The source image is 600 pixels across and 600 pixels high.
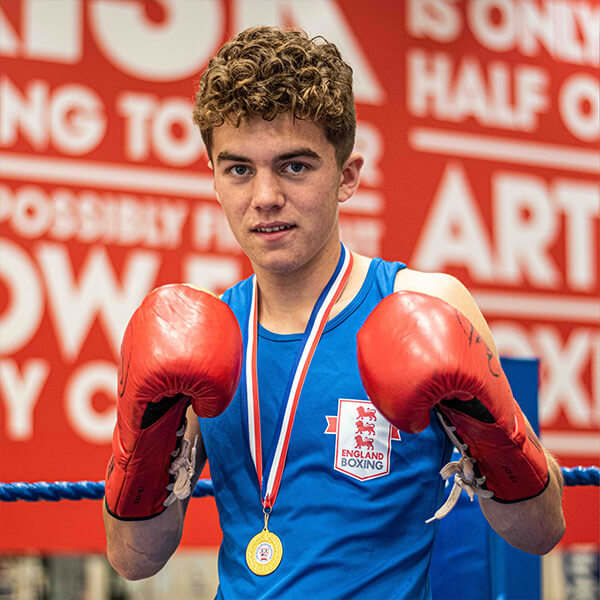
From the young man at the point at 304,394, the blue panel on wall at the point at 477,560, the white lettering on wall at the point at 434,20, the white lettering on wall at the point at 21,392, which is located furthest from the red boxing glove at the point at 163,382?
the white lettering on wall at the point at 434,20

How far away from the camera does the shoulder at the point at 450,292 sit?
1195 millimetres

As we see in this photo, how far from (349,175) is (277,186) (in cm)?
20

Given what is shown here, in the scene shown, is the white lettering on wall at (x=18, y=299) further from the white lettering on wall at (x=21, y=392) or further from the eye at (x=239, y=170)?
the eye at (x=239, y=170)

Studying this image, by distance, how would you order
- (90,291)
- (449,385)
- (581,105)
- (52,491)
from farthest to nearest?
(581,105)
(90,291)
(52,491)
(449,385)

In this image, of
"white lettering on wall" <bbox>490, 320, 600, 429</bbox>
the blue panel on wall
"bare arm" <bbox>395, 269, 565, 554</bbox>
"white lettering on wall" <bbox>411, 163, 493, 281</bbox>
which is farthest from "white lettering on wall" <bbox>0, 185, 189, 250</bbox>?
"bare arm" <bbox>395, 269, 565, 554</bbox>

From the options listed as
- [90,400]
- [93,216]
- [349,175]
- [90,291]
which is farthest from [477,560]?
[93,216]

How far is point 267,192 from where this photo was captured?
117cm

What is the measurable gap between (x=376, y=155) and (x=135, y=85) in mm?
1019

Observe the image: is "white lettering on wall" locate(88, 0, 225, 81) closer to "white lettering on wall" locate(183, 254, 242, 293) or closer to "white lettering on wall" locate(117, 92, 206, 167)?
"white lettering on wall" locate(117, 92, 206, 167)

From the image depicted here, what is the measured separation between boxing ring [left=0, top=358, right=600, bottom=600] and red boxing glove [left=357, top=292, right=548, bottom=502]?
56 centimetres

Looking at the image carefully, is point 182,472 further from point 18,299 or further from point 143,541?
point 18,299

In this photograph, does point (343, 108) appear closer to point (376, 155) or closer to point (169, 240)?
point (169, 240)

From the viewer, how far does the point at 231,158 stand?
47.5 inches

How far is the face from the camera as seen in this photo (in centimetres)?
118
